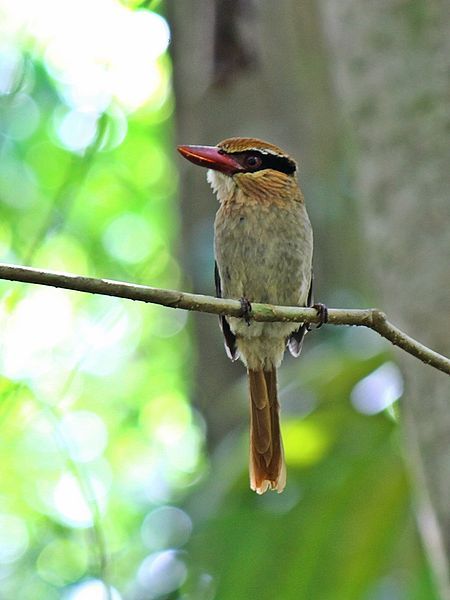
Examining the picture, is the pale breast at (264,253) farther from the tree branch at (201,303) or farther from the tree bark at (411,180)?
the tree branch at (201,303)

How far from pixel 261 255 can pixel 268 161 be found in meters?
0.33

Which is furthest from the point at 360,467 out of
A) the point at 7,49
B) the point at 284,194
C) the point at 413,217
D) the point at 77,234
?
the point at 77,234

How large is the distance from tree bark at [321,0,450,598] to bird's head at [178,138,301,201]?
1.75 ft

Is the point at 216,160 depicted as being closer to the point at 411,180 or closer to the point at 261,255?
the point at 261,255

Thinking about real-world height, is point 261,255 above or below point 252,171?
below

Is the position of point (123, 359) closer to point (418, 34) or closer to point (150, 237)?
point (150, 237)

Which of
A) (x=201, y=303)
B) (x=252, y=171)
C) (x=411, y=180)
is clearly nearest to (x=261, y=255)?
(x=252, y=171)

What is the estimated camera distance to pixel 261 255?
3.18m

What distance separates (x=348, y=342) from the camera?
Result: 15.8ft

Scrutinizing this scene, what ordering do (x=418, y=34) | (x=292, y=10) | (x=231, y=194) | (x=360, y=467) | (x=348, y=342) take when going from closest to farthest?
(x=231, y=194) < (x=418, y=34) < (x=360, y=467) < (x=348, y=342) < (x=292, y=10)

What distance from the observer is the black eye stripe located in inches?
129

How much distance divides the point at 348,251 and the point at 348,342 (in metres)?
1.07

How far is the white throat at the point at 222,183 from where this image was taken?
3.28m

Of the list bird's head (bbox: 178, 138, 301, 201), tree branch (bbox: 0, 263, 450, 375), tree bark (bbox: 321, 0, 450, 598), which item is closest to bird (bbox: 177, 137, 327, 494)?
bird's head (bbox: 178, 138, 301, 201)
